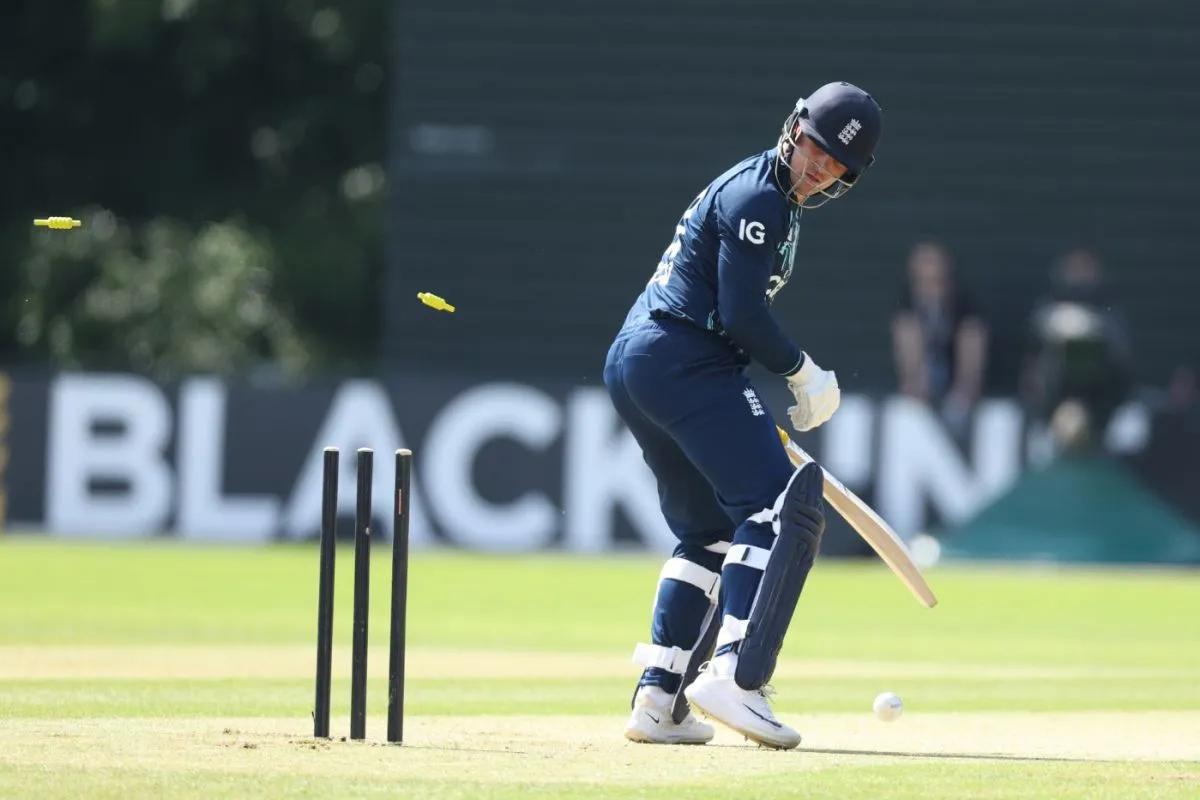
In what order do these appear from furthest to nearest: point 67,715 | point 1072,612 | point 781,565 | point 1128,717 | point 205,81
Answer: point 205,81 < point 1072,612 < point 1128,717 < point 67,715 < point 781,565

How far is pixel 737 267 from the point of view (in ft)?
24.4

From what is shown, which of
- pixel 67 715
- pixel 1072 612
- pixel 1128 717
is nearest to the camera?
pixel 67 715

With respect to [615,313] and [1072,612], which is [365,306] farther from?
[1072,612]

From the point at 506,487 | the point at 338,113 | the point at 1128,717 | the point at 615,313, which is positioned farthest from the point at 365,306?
the point at 1128,717

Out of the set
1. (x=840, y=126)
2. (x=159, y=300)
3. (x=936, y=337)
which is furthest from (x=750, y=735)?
(x=159, y=300)

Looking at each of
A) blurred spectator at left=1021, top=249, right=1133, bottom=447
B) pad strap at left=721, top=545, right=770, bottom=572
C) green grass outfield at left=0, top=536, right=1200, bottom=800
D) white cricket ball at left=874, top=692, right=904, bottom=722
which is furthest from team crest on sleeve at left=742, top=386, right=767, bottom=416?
blurred spectator at left=1021, top=249, right=1133, bottom=447

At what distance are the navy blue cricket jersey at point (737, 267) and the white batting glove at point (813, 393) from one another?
0.07 meters

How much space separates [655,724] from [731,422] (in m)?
1.10

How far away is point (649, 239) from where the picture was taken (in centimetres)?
2055

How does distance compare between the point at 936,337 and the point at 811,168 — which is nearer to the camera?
the point at 811,168

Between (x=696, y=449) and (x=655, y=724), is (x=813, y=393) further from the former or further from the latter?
(x=655, y=724)

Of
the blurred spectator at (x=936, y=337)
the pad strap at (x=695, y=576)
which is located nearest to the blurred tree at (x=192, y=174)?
the blurred spectator at (x=936, y=337)

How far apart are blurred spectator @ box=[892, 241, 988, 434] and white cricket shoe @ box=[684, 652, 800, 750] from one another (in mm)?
11879

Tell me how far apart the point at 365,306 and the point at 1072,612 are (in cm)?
1838
